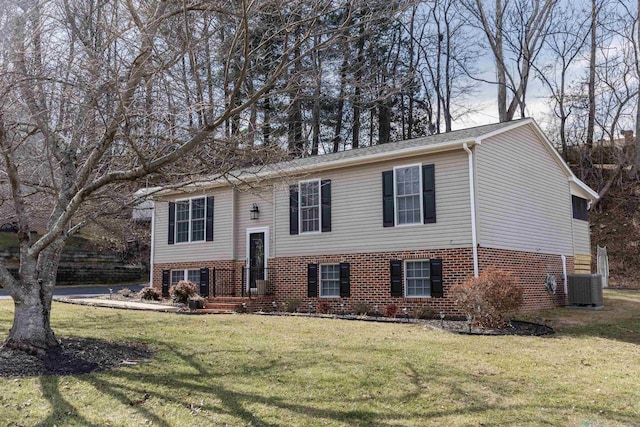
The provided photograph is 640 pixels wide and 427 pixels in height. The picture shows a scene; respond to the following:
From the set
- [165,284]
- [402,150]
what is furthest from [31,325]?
[165,284]

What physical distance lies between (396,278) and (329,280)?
7.52ft

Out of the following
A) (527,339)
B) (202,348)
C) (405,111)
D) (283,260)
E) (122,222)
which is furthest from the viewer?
(405,111)

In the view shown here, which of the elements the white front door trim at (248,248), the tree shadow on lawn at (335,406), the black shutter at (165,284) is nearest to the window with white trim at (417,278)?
the white front door trim at (248,248)

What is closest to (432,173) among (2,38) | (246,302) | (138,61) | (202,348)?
(246,302)

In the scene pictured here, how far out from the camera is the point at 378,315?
14234mm

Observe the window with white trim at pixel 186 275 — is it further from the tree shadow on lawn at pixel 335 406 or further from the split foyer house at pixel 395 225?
the tree shadow on lawn at pixel 335 406

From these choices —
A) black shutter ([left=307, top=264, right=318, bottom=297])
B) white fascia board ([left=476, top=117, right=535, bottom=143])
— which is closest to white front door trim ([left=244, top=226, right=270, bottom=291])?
black shutter ([left=307, top=264, right=318, bottom=297])

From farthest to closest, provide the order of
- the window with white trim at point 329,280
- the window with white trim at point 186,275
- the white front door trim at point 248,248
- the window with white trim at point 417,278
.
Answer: the window with white trim at point 186,275 → the white front door trim at point 248,248 → the window with white trim at point 329,280 → the window with white trim at point 417,278

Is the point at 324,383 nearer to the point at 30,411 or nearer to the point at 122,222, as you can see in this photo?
the point at 30,411

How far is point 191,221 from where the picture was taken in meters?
18.9

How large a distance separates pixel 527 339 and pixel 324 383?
5.06 meters

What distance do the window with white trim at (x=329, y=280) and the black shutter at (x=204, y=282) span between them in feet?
13.7

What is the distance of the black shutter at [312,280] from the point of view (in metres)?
15.8

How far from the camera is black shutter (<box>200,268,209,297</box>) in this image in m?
17.8
